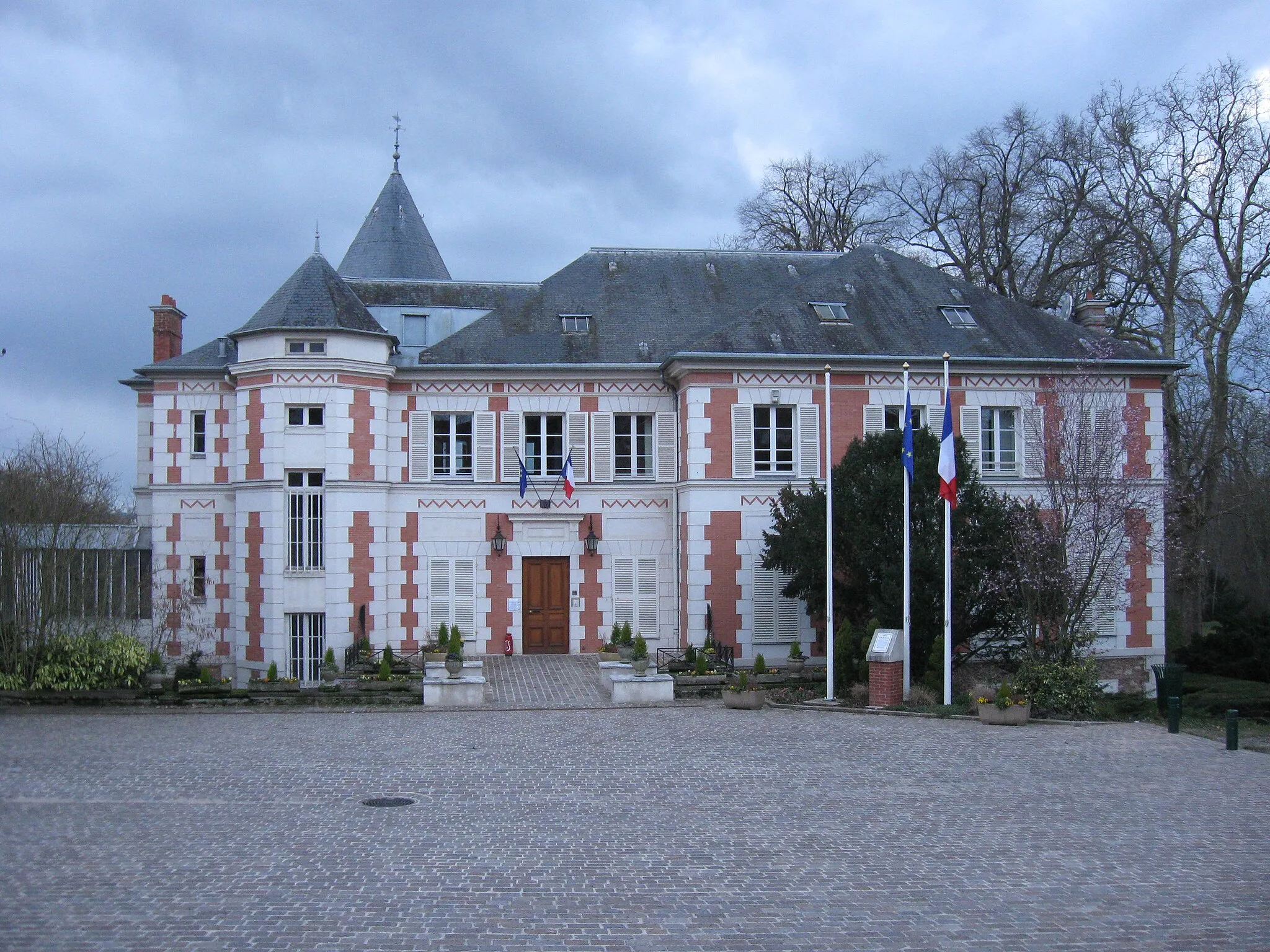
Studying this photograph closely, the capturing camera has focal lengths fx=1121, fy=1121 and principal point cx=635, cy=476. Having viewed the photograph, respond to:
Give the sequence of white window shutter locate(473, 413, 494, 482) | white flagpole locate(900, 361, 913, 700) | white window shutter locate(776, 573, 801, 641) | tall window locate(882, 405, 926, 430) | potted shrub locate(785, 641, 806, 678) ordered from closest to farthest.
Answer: white flagpole locate(900, 361, 913, 700), potted shrub locate(785, 641, 806, 678), white window shutter locate(776, 573, 801, 641), tall window locate(882, 405, 926, 430), white window shutter locate(473, 413, 494, 482)

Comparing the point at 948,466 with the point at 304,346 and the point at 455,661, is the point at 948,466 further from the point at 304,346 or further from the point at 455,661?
the point at 304,346

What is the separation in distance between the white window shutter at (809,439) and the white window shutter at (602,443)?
4391mm

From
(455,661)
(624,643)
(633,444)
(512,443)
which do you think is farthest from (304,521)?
(633,444)

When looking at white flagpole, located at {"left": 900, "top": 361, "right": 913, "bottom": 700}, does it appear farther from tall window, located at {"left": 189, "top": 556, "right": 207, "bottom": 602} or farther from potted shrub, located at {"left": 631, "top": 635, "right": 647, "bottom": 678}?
tall window, located at {"left": 189, "top": 556, "right": 207, "bottom": 602}

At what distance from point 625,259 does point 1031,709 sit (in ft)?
53.7

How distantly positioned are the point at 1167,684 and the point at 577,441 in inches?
523

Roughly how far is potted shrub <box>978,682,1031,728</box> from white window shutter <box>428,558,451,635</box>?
12.5 m

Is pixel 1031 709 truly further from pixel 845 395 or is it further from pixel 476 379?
pixel 476 379

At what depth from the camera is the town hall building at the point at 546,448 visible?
24.5 meters

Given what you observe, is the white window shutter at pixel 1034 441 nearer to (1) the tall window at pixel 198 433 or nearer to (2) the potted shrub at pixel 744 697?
(2) the potted shrub at pixel 744 697

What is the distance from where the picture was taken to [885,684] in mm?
19312

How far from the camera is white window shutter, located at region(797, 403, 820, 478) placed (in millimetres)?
24906

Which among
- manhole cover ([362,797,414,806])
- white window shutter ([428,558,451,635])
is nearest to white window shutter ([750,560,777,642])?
white window shutter ([428,558,451,635])

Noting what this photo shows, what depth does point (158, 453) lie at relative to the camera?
26719mm
